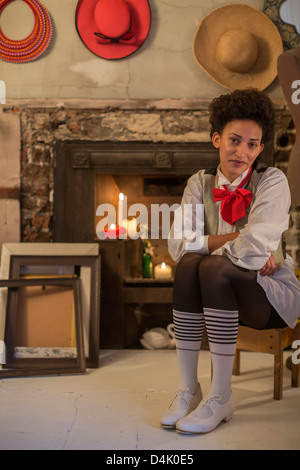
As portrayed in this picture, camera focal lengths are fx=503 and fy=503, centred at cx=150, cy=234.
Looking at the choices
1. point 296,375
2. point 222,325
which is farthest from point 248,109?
point 296,375

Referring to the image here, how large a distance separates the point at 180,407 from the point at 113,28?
2304 millimetres

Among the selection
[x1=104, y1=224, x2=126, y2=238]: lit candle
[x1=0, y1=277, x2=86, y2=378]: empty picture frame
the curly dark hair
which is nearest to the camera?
the curly dark hair

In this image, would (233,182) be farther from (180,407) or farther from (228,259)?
(180,407)

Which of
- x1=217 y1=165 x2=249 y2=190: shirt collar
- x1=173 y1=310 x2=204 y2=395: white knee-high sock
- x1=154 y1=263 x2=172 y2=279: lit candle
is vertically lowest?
x1=173 y1=310 x2=204 y2=395: white knee-high sock

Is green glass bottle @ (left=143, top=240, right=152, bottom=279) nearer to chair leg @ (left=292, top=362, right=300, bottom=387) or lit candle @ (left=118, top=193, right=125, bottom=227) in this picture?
lit candle @ (left=118, top=193, right=125, bottom=227)

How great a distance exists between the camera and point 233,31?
305 centimetres

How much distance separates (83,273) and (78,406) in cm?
96

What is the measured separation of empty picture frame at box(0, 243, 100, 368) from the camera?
281cm

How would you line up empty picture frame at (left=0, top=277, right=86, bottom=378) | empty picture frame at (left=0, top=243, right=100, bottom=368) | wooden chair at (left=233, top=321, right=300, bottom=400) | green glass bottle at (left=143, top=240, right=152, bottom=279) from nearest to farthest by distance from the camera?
wooden chair at (left=233, top=321, right=300, bottom=400) → empty picture frame at (left=0, top=277, right=86, bottom=378) → empty picture frame at (left=0, top=243, right=100, bottom=368) → green glass bottle at (left=143, top=240, right=152, bottom=279)

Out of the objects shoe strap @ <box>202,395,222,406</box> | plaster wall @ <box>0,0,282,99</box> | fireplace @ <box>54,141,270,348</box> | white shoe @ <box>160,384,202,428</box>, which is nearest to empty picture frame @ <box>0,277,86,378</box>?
fireplace @ <box>54,141,270,348</box>

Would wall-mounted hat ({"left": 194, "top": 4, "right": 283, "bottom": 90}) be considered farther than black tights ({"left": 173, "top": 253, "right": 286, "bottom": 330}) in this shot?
Yes

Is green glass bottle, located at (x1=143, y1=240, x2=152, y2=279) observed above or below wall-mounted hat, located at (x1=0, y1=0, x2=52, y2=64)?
below

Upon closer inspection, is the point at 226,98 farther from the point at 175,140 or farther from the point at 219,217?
the point at 175,140

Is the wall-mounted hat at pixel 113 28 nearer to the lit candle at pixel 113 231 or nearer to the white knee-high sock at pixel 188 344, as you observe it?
the lit candle at pixel 113 231
